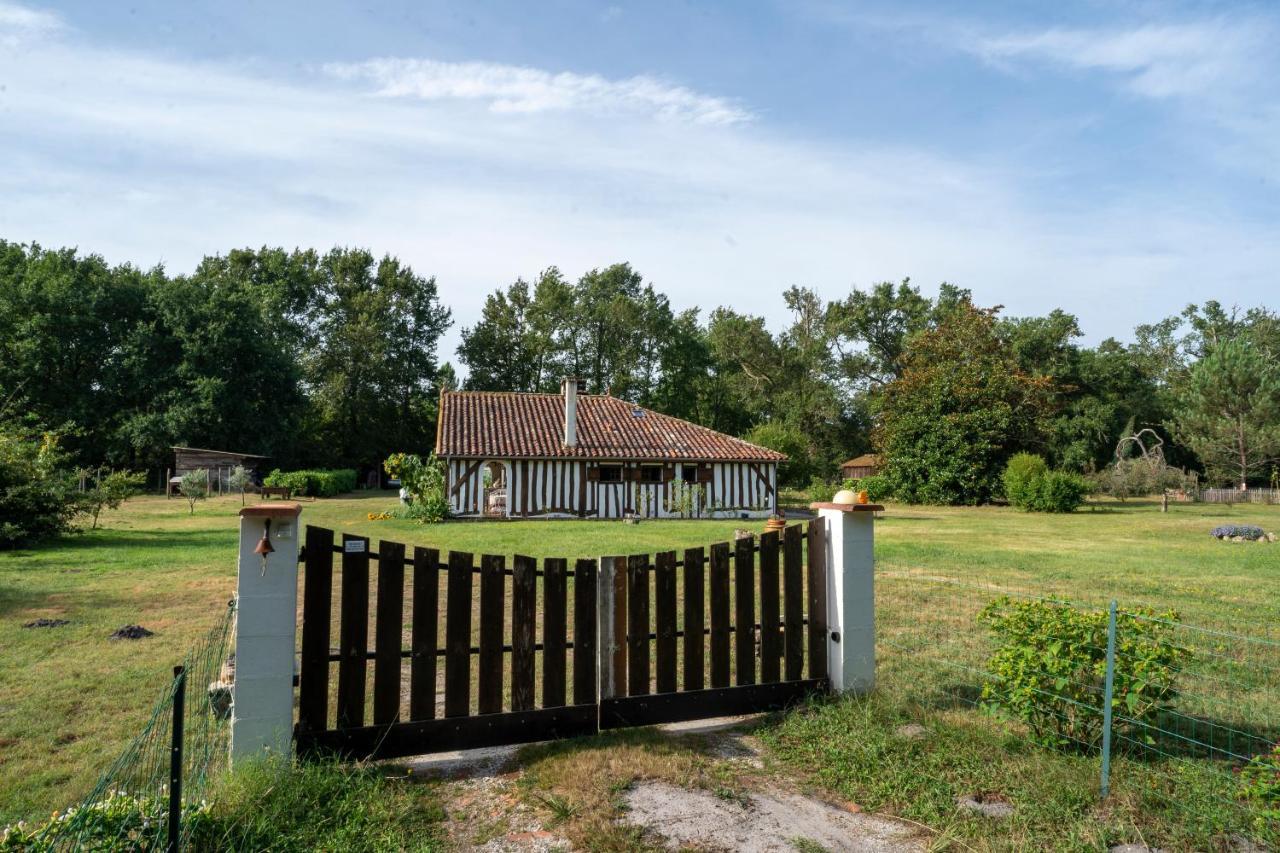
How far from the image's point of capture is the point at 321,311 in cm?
5059

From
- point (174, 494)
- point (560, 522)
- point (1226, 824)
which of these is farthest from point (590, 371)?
point (1226, 824)

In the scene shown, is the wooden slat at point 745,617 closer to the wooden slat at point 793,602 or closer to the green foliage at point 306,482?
the wooden slat at point 793,602

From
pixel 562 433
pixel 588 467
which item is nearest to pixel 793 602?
pixel 588 467

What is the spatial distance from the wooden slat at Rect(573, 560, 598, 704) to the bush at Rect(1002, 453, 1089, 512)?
27.0 meters

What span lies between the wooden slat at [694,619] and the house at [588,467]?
1896 cm

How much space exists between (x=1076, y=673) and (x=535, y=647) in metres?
3.10

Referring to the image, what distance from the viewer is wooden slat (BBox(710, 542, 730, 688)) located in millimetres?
4852

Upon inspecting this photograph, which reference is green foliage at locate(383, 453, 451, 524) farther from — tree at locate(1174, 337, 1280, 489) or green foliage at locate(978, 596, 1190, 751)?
tree at locate(1174, 337, 1280, 489)

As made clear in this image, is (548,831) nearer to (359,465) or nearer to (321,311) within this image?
(359,465)

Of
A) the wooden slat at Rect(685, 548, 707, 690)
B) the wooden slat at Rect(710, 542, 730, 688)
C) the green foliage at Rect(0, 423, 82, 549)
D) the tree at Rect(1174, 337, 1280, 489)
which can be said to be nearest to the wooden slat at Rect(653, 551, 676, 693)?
the wooden slat at Rect(685, 548, 707, 690)

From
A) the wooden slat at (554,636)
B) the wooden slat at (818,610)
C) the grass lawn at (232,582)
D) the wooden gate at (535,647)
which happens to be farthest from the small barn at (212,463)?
the wooden slat at (818,610)

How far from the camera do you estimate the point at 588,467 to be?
24.3 meters

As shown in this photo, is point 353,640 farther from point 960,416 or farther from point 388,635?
point 960,416

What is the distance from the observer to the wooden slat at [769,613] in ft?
16.5
